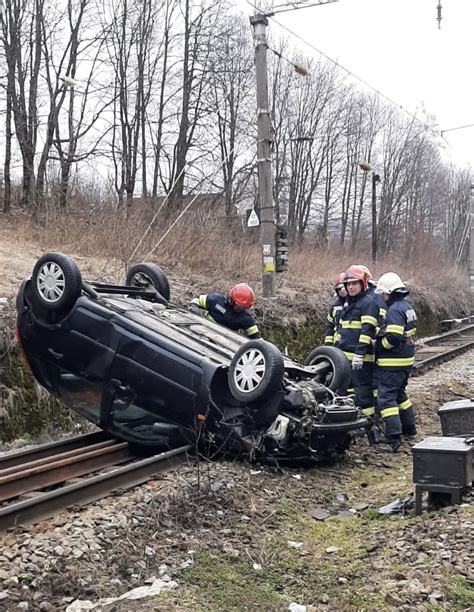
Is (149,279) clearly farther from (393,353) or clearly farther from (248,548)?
(248,548)

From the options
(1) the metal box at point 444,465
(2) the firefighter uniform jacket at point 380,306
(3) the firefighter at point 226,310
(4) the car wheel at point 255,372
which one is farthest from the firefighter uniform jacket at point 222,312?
(1) the metal box at point 444,465

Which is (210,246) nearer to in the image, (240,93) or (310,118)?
(240,93)

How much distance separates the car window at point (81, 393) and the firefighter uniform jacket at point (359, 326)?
2.92m

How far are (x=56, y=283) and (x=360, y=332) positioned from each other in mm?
3554

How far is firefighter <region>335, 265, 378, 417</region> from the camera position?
789 centimetres

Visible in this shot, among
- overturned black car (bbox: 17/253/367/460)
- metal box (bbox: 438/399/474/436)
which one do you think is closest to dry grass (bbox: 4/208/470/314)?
overturned black car (bbox: 17/253/367/460)

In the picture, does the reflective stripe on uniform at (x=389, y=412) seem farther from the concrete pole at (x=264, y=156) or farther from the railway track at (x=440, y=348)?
the concrete pole at (x=264, y=156)

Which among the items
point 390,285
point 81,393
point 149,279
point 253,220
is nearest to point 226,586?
point 81,393

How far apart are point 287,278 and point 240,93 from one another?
47.2 ft

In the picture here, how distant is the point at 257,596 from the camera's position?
12.3 ft

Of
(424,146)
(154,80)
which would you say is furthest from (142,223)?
(424,146)

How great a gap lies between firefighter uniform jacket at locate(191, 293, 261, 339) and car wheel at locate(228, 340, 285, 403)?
240cm

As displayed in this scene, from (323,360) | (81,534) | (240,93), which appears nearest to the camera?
(81,534)

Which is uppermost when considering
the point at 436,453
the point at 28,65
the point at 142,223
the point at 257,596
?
the point at 28,65
